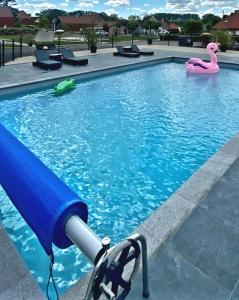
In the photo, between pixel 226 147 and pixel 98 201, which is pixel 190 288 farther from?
pixel 226 147

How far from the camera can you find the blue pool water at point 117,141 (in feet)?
16.8

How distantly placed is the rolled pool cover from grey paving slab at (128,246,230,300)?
4.16ft

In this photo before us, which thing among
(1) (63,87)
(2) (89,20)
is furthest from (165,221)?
(2) (89,20)

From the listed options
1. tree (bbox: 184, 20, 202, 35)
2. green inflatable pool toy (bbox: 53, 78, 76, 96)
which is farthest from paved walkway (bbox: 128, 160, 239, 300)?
tree (bbox: 184, 20, 202, 35)

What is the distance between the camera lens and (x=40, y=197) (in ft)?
8.43

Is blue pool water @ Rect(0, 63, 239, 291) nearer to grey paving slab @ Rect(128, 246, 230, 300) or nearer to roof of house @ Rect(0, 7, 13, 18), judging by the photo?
grey paving slab @ Rect(128, 246, 230, 300)

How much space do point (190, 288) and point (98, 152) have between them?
16.2ft

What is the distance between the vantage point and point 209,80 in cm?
1589

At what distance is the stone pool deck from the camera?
3219 millimetres

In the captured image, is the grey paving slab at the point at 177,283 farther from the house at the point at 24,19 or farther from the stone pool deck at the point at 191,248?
the house at the point at 24,19

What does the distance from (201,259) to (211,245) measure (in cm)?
32

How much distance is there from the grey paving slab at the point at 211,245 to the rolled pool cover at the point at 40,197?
6.22 feet

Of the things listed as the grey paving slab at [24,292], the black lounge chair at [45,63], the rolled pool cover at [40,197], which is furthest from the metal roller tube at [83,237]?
the black lounge chair at [45,63]

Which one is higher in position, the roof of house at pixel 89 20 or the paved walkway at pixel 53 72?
the roof of house at pixel 89 20
